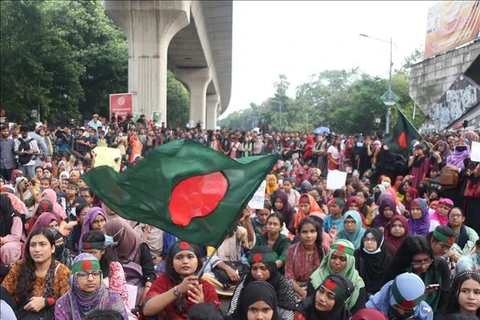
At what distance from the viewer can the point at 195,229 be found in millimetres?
3527

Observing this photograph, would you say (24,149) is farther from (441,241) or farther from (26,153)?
(441,241)

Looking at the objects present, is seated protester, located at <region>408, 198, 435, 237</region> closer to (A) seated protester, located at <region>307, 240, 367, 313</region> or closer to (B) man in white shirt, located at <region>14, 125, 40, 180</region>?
(A) seated protester, located at <region>307, 240, 367, 313</region>

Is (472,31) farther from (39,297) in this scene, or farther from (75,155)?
(39,297)

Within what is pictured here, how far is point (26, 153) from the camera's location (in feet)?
37.2

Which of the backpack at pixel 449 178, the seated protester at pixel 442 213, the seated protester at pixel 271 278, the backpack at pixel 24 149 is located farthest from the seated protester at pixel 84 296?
the backpack at pixel 24 149

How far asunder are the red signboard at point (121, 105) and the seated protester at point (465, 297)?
16.5 m

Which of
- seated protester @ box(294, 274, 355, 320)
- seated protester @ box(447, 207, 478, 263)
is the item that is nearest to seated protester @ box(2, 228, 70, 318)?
seated protester @ box(294, 274, 355, 320)

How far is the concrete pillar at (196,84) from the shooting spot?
41719 mm

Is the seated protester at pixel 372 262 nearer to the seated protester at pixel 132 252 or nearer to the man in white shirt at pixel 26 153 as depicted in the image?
the seated protester at pixel 132 252

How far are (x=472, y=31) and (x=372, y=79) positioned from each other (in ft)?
70.2

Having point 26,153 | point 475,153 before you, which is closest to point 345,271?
point 475,153

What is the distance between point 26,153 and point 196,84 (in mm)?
31361

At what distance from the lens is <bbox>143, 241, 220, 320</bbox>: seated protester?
11.7ft

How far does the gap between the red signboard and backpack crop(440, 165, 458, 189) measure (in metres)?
13.2
